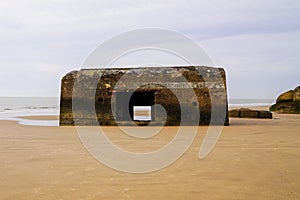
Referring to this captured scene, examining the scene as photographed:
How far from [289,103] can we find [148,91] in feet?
36.5

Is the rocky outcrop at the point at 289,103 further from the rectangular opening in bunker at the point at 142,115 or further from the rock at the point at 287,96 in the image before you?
the rectangular opening in bunker at the point at 142,115

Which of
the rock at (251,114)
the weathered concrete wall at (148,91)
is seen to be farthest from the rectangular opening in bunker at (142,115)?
the weathered concrete wall at (148,91)

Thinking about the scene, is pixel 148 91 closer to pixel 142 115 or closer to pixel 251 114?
pixel 251 114

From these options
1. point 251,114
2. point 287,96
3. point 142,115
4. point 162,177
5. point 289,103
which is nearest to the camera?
point 162,177

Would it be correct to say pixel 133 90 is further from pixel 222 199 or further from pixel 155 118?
pixel 222 199

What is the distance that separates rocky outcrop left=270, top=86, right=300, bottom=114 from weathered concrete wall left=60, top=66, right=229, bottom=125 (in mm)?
9527

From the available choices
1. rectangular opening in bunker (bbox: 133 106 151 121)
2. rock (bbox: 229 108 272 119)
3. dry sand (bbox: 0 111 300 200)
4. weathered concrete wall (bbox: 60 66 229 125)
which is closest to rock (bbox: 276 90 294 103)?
rock (bbox: 229 108 272 119)

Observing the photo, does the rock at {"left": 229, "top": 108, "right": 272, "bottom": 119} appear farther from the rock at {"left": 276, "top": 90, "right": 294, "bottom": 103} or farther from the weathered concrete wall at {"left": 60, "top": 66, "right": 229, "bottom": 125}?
the rock at {"left": 276, "top": 90, "right": 294, "bottom": 103}

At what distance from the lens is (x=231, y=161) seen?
340 cm

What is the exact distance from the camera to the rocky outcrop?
53.1 ft

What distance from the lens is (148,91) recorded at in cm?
855

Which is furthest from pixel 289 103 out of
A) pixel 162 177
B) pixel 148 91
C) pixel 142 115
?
pixel 162 177

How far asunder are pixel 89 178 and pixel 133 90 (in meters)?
5.80

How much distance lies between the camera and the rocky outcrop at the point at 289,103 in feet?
53.1
